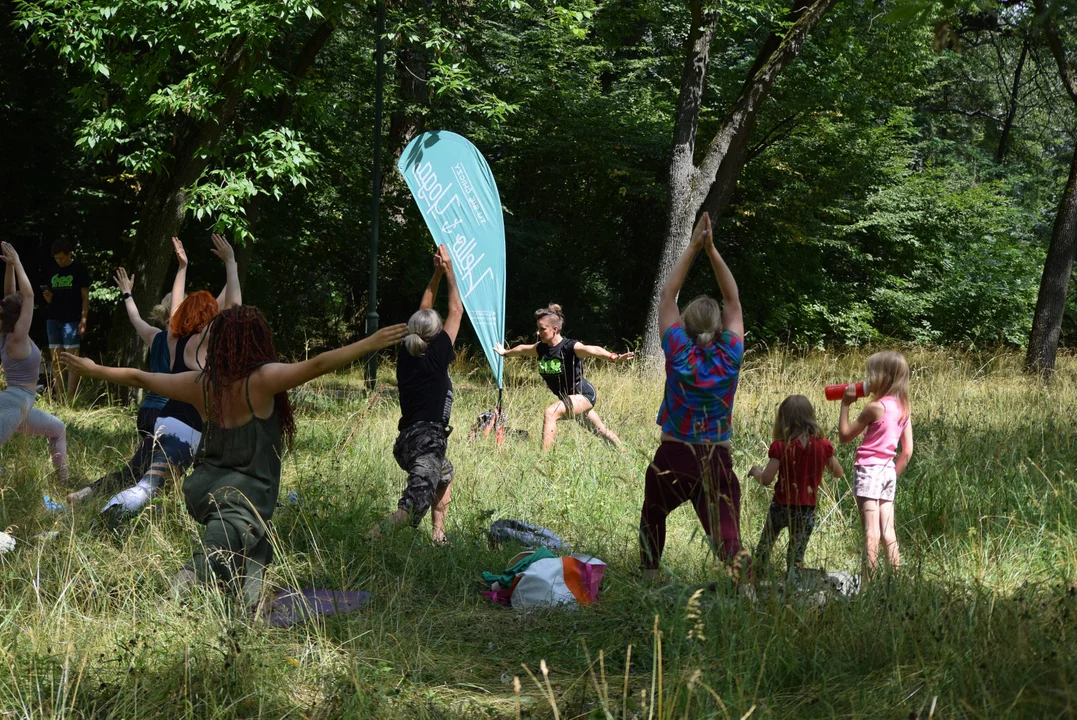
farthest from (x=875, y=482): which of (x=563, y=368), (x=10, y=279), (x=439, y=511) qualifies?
(x=10, y=279)

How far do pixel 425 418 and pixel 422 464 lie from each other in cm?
29

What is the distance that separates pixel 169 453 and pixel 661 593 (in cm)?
331

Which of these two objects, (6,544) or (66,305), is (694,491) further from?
(66,305)

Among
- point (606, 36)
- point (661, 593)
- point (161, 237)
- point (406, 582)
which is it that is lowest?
point (406, 582)

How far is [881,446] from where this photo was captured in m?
5.44

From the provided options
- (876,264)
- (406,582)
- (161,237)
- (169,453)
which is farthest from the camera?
(876,264)

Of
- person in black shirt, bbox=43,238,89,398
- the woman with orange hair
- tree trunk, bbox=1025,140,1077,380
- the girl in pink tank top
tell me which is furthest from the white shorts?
tree trunk, bbox=1025,140,1077,380

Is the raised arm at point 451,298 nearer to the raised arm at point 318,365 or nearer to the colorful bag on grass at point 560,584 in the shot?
the colorful bag on grass at point 560,584

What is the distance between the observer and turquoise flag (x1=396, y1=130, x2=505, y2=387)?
9.46 m

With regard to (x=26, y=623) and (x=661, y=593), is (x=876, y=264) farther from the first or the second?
(x=26, y=623)

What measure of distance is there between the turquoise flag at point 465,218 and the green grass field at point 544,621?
227 cm

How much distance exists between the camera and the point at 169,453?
5.96 metres

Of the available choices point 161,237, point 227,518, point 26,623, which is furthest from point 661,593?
point 161,237

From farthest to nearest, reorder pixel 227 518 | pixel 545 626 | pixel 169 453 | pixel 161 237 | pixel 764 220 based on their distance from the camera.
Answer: pixel 764 220
pixel 161 237
pixel 169 453
pixel 545 626
pixel 227 518
